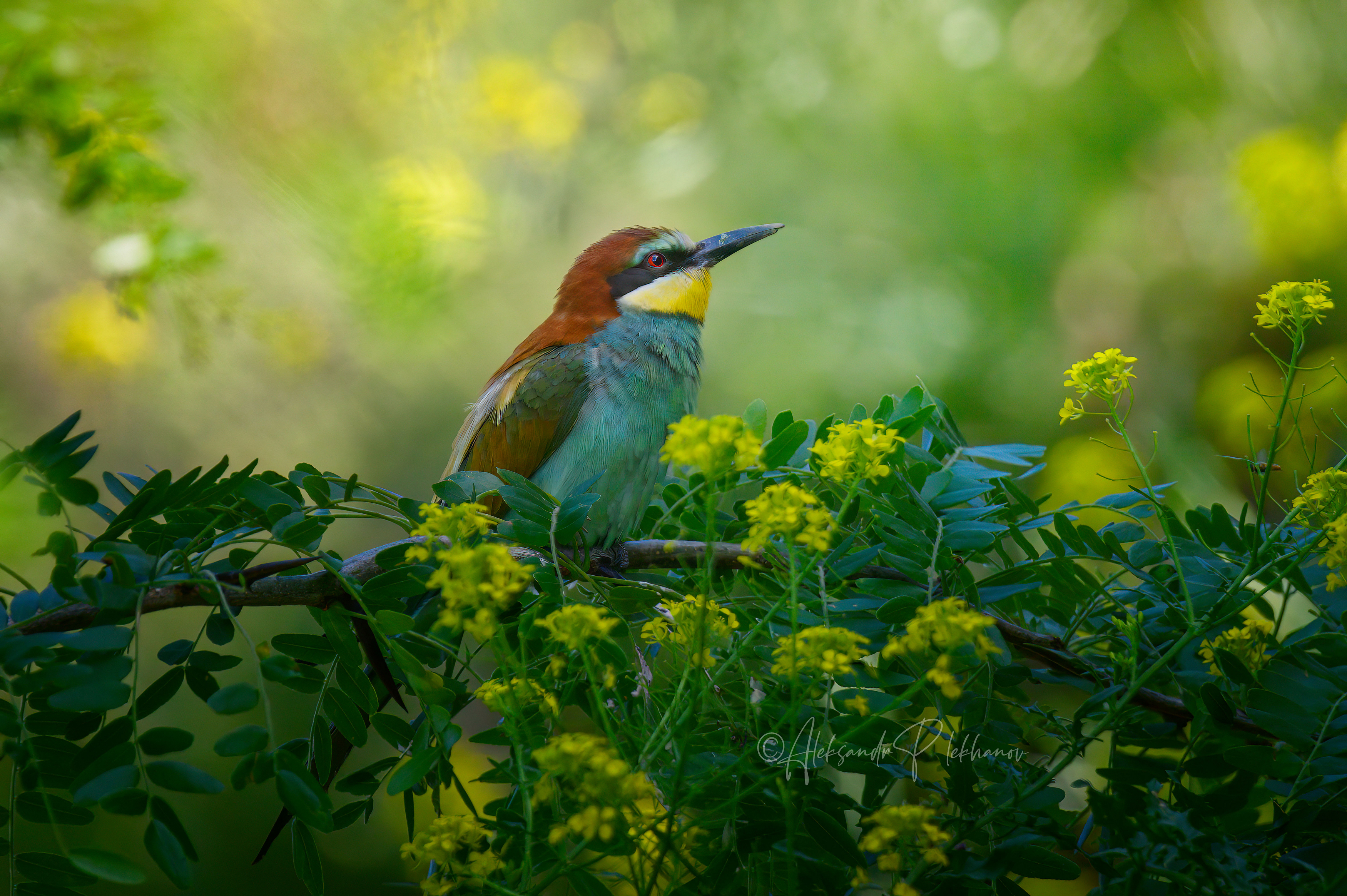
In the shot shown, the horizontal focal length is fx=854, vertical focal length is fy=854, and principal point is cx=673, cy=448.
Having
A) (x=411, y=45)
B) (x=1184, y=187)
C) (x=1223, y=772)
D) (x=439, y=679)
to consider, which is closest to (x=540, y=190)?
(x=411, y=45)

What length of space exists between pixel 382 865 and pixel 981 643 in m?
1.61

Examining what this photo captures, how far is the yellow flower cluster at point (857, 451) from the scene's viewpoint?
0.52 meters

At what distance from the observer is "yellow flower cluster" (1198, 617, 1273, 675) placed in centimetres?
59

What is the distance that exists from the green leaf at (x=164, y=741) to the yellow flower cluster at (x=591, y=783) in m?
0.19

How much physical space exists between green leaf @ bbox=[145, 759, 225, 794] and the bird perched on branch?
689 millimetres

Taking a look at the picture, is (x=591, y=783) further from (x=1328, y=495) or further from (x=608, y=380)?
(x=608, y=380)

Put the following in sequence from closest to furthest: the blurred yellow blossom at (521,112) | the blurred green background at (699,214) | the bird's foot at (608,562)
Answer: the bird's foot at (608,562)
the blurred green background at (699,214)
the blurred yellow blossom at (521,112)

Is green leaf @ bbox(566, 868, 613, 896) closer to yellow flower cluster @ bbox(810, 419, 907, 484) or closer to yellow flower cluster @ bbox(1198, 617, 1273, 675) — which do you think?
yellow flower cluster @ bbox(810, 419, 907, 484)

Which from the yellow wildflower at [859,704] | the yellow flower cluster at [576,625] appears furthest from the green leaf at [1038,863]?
the yellow flower cluster at [576,625]

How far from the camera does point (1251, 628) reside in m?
0.60

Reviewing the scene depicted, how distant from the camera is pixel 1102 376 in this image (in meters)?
0.65

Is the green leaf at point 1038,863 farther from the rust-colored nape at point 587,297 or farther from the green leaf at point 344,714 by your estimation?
the rust-colored nape at point 587,297

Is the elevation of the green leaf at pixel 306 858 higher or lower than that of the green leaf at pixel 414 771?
lower

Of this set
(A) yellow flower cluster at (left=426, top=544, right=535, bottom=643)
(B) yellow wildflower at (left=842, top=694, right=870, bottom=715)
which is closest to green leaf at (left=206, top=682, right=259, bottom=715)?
(A) yellow flower cluster at (left=426, top=544, right=535, bottom=643)
